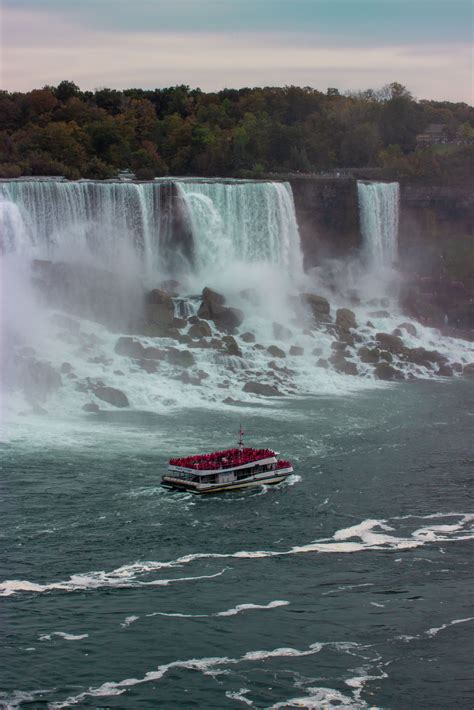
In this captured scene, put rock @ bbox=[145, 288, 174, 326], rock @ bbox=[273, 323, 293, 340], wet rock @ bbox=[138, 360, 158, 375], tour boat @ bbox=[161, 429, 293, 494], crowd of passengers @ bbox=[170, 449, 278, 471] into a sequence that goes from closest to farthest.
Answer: tour boat @ bbox=[161, 429, 293, 494] → crowd of passengers @ bbox=[170, 449, 278, 471] → wet rock @ bbox=[138, 360, 158, 375] → rock @ bbox=[145, 288, 174, 326] → rock @ bbox=[273, 323, 293, 340]

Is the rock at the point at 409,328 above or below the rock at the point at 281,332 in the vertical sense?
below

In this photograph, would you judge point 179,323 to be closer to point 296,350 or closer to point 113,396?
point 296,350

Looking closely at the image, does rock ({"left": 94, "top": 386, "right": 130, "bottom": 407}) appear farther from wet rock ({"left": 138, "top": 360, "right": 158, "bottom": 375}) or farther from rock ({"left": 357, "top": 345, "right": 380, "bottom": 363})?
rock ({"left": 357, "top": 345, "right": 380, "bottom": 363})

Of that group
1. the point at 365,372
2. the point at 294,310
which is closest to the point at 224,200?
the point at 294,310

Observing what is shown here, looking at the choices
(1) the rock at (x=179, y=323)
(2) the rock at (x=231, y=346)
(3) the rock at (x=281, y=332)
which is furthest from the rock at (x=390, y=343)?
(1) the rock at (x=179, y=323)

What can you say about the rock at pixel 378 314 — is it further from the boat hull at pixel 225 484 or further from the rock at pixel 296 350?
the boat hull at pixel 225 484

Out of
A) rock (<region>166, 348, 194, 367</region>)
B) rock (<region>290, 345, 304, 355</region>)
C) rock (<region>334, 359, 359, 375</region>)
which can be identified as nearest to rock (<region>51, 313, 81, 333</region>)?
rock (<region>166, 348, 194, 367</region>)
